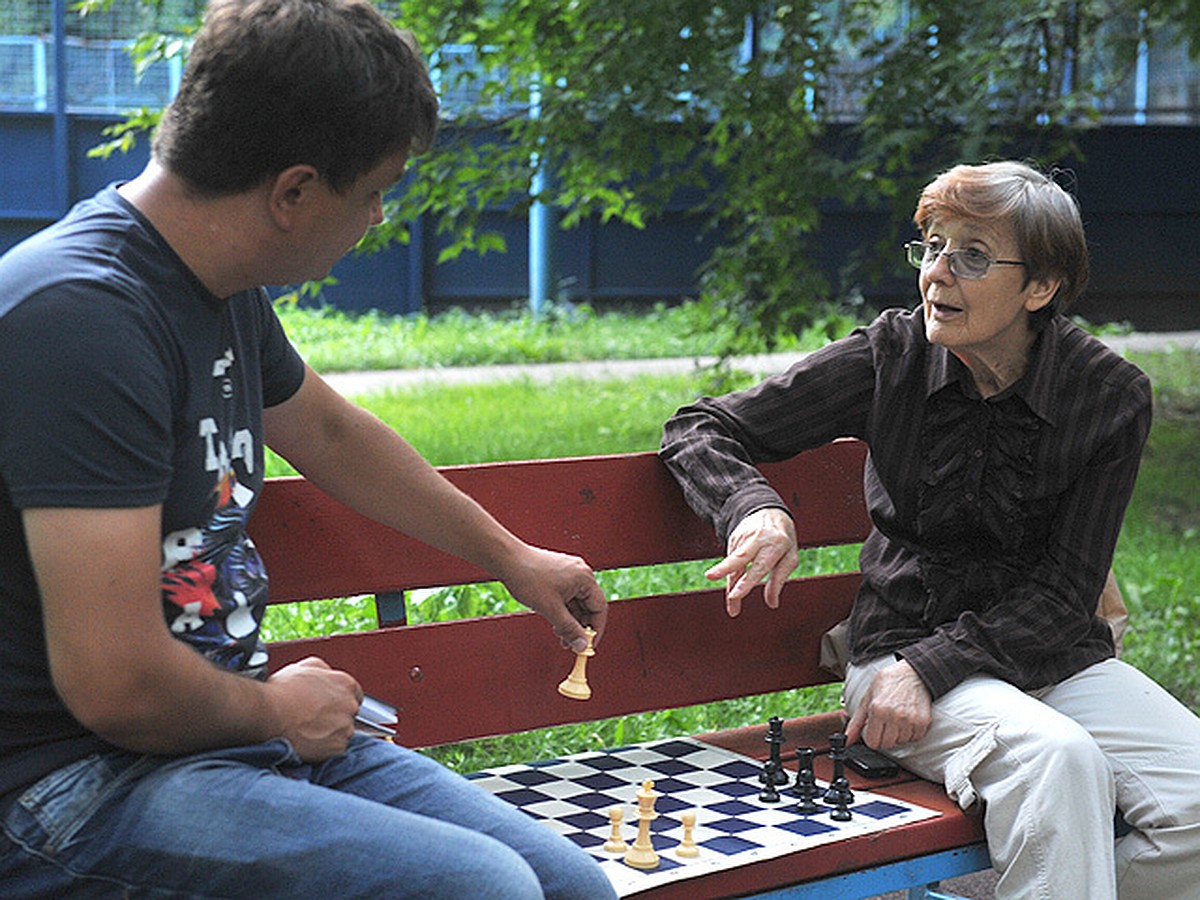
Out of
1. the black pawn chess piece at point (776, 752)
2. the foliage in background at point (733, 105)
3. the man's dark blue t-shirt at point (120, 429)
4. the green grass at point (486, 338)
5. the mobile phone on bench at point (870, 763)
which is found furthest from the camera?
the green grass at point (486, 338)

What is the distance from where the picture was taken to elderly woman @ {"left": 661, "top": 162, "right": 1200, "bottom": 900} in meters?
2.99

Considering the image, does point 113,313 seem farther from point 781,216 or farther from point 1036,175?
point 781,216

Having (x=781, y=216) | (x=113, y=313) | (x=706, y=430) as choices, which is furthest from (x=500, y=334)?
(x=113, y=313)

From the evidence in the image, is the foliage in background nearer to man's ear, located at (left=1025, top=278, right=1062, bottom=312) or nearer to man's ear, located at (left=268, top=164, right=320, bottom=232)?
man's ear, located at (left=1025, top=278, right=1062, bottom=312)

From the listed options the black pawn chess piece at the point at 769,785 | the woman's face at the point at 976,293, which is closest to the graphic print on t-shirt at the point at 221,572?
the black pawn chess piece at the point at 769,785

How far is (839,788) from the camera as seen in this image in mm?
2881

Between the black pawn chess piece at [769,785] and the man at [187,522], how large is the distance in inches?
28.2

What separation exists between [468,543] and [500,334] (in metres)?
11.0

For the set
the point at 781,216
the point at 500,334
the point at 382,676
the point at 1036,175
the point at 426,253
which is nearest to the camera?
the point at 382,676

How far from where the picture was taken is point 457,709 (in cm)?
306

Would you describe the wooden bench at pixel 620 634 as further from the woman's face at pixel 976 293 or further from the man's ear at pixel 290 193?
the man's ear at pixel 290 193

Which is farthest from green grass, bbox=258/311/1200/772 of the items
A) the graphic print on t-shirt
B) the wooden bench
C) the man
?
the man

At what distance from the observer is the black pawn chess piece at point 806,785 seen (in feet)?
9.41

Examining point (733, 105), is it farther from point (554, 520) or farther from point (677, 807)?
point (677, 807)
